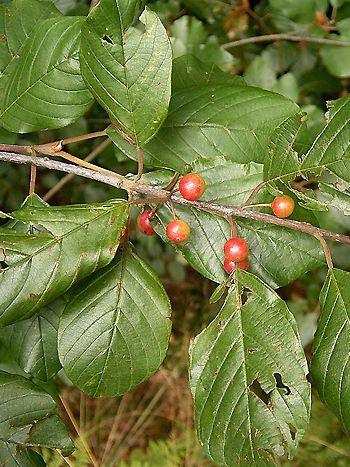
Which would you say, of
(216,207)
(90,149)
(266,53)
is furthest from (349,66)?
(216,207)

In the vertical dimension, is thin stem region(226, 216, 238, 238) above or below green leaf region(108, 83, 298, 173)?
below

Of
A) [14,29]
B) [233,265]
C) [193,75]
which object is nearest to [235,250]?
[233,265]

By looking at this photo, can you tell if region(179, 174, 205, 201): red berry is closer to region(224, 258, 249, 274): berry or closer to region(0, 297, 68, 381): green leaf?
region(224, 258, 249, 274): berry

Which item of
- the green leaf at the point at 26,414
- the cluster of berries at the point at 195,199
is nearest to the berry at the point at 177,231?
the cluster of berries at the point at 195,199

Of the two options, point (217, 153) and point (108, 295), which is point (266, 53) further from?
point (108, 295)

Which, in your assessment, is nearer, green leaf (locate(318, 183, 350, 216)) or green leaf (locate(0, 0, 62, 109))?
green leaf (locate(318, 183, 350, 216))

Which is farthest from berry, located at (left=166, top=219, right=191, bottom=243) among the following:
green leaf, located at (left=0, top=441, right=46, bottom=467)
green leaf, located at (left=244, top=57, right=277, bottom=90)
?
green leaf, located at (left=244, top=57, right=277, bottom=90)

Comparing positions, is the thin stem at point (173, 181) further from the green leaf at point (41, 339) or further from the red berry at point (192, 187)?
the green leaf at point (41, 339)

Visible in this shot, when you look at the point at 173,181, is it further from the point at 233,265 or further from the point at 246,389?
the point at 246,389
